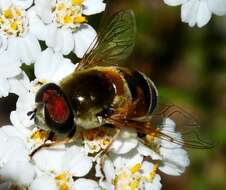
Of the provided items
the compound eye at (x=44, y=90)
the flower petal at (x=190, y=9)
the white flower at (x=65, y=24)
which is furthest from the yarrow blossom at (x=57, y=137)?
the flower petal at (x=190, y=9)

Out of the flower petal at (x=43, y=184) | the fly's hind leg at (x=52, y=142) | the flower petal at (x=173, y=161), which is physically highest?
the fly's hind leg at (x=52, y=142)

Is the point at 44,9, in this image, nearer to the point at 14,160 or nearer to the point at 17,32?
the point at 17,32

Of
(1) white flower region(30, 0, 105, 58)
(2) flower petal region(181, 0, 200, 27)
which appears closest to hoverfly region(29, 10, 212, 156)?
(1) white flower region(30, 0, 105, 58)

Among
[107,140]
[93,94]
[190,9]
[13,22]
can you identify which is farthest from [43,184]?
[190,9]

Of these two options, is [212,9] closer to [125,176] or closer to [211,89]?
[125,176]

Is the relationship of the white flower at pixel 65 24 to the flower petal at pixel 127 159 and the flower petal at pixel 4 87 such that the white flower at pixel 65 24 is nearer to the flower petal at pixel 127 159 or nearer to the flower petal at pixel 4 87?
the flower petal at pixel 4 87

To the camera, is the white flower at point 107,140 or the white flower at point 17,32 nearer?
the white flower at point 107,140

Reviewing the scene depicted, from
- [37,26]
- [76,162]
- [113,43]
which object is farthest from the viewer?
[37,26]
